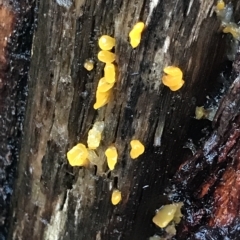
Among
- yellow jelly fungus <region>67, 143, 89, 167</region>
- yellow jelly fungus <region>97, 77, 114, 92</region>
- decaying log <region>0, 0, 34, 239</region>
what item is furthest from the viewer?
decaying log <region>0, 0, 34, 239</region>

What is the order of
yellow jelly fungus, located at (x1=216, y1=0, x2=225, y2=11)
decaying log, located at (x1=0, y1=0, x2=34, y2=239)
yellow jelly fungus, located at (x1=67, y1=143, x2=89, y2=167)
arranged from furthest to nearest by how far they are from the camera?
decaying log, located at (x1=0, y1=0, x2=34, y2=239), yellow jelly fungus, located at (x1=67, y1=143, x2=89, y2=167), yellow jelly fungus, located at (x1=216, y1=0, x2=225, y2=11)

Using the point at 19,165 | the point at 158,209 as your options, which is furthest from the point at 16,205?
the point at 158,209

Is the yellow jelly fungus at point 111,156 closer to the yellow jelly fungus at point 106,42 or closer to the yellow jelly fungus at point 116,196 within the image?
the yellow jelly fungus at point 116,196

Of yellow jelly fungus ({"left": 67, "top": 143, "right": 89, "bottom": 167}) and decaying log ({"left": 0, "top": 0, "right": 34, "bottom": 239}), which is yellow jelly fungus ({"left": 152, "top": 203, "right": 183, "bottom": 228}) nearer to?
yellow jelly fungus ({"left": 67, "top": 143, "right": 89, "bottom": 167})

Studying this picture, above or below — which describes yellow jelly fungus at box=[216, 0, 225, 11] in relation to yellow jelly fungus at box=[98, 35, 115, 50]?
above

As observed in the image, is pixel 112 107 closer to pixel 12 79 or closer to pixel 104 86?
pixel 104 86

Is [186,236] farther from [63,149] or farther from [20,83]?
[20,83]

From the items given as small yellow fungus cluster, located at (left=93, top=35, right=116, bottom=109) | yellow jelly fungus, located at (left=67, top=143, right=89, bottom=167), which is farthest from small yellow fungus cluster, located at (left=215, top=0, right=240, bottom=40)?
yellow jelly fungus, located at (left=67, top=143, right=89, bottom=167)

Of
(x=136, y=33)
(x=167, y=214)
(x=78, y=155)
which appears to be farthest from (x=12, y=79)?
(x=167, y=214)
